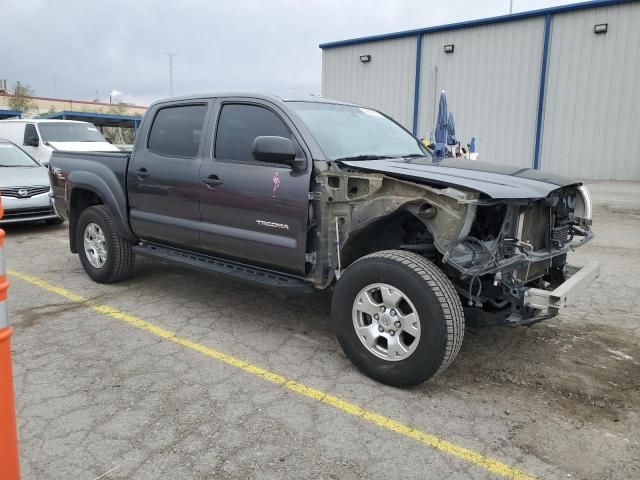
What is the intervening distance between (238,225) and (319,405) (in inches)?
63.8

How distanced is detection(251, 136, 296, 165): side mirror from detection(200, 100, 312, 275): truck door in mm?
142

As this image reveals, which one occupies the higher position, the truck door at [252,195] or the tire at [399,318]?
the truck door at [252,195]

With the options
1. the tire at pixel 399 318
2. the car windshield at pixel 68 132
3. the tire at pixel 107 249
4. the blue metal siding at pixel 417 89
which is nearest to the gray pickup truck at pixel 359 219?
the tire at pixel 399 318

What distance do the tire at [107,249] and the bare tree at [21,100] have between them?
45.5m

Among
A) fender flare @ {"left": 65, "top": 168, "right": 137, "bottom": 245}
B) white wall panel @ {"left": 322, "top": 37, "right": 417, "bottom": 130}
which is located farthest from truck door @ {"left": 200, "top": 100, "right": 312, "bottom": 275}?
white wall panel @ {"left": 322, "top": 37, "right": 417, "bottom": 130}

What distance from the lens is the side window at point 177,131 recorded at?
15.3 ft

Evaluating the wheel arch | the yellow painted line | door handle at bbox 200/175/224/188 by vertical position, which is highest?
door handle at bbox 200/175/224/188

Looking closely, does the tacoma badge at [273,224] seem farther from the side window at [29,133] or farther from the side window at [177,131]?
the side window at [29,133]

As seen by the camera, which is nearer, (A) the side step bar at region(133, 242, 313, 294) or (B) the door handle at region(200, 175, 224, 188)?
(A) the side step bar at region(133, 242, 313, 294)

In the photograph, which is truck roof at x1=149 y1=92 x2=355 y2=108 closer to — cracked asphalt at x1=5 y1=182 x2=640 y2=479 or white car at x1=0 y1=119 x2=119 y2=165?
cracked asphalt at x1=5 y1=182 x2=640 y2=479

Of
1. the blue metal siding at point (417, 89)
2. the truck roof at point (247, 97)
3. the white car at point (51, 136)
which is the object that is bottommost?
the white car at point (51, 136)

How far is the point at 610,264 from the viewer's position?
22.1ft

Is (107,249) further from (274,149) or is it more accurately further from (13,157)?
(13,157)

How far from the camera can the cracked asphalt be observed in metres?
2.66
